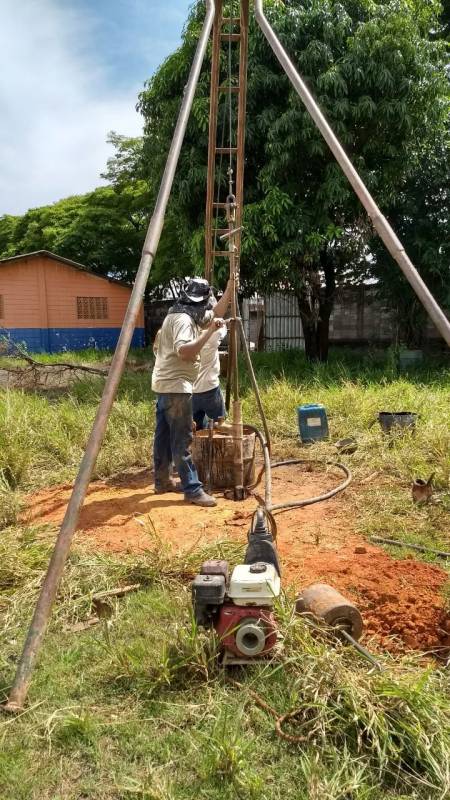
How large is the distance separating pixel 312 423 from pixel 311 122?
215 inches

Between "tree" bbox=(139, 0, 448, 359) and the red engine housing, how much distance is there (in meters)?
7.84

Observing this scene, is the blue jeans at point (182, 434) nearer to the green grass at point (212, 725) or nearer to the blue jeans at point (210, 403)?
the blue jeans at point (210, 403)

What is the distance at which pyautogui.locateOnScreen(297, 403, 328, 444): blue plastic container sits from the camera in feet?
20.4

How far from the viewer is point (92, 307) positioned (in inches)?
870

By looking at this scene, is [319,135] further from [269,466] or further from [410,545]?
[410,545]

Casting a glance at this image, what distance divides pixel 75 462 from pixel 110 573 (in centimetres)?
270

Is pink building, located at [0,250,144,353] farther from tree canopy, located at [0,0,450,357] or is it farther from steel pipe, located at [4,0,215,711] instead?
steel pipe, located at [4,0,215,711]

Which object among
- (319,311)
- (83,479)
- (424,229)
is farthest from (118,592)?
(424,229)

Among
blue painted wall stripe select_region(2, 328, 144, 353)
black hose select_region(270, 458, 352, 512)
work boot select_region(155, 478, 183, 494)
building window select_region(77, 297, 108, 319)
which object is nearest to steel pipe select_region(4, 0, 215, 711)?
black hose select_region(270, 458, 352, 512)

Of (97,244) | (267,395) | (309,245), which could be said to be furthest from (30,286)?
(267,395)

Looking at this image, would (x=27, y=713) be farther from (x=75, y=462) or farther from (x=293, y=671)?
(x=75, y=462)

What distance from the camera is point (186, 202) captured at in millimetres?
10156

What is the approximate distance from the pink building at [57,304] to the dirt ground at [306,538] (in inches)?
646

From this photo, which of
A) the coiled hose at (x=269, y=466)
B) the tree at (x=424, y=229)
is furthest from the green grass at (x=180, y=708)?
the tree at (x=424, y=229)
